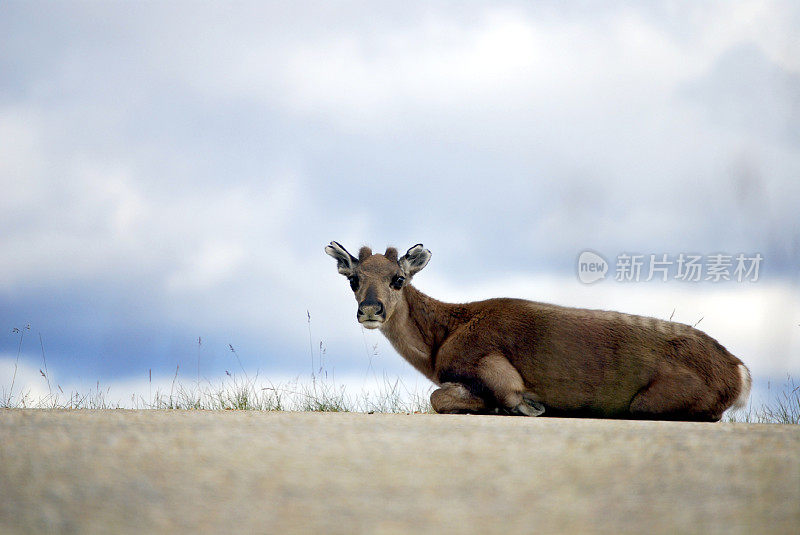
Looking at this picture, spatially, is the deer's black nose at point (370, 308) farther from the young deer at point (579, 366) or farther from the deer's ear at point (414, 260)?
the deer's ear at point (414, 260)

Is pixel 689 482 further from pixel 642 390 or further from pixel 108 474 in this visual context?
pixel 642 390

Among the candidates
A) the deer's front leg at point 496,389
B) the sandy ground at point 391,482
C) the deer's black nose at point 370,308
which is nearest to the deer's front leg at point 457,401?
the deer's front leg at point 496,389

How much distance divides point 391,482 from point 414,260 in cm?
679

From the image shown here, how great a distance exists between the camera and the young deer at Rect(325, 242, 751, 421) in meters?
7.59

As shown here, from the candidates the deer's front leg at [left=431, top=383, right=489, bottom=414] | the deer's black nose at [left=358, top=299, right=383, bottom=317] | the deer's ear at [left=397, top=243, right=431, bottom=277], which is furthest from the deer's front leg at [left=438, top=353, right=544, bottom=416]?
the deer's ear at [left=397, top=243, right=431, bottom=277]

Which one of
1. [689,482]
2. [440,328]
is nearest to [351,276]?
[440,328]

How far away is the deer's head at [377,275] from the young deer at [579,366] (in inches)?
1.2

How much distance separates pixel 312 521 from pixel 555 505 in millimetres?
761

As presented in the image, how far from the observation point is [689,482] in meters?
2.89

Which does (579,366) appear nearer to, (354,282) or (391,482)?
(354,282)

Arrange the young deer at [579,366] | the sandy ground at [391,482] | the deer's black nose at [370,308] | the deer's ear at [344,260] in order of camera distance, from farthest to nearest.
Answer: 1. the deer's ear at [344,260]
2. the deer's black nose at [370,308]
3. the young deer at [579,366]
4. the sandy ground at [391,482]

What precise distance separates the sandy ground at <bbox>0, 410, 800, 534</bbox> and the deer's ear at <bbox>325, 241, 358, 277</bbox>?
5260mm

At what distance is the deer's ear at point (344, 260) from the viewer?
9.33 metres

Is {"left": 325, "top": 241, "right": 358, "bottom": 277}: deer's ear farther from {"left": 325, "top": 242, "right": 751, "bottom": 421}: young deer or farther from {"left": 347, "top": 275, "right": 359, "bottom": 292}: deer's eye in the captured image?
{"left": 325, "top": 242, "right": 751, "bottom": 421}: young deer
